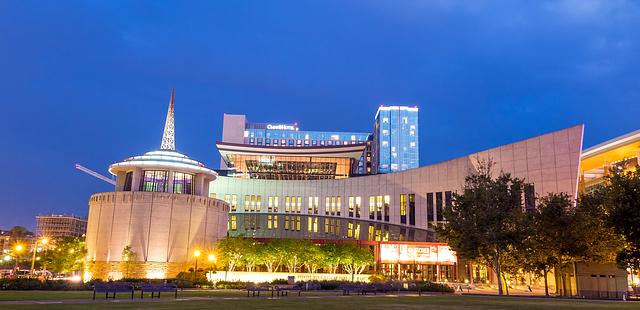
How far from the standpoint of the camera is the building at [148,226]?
60688 millimetres

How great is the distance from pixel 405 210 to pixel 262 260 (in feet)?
114

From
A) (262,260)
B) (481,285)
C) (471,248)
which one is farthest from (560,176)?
(262,260)

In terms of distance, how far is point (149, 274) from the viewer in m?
60.4

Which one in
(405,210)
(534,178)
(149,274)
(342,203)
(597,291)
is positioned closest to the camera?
(597,291)

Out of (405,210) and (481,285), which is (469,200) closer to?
(481,285)

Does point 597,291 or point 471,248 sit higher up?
point 471,248

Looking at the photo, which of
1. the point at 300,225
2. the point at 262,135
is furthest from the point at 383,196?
the point at 262,135

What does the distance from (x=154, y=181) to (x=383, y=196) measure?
44.9m

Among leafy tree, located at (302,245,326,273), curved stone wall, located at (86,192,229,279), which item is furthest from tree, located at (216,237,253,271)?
leafy tree, located at (302,245,326,273)

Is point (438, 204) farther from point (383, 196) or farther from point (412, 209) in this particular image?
point (383, 196)

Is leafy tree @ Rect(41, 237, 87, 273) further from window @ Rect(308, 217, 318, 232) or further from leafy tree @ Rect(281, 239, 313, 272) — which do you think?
window @ Rect(308, 217, 318, 232)

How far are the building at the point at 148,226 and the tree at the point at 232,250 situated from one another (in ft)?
11.0

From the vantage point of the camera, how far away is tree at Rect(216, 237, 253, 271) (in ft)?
204

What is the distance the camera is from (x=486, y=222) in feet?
143
